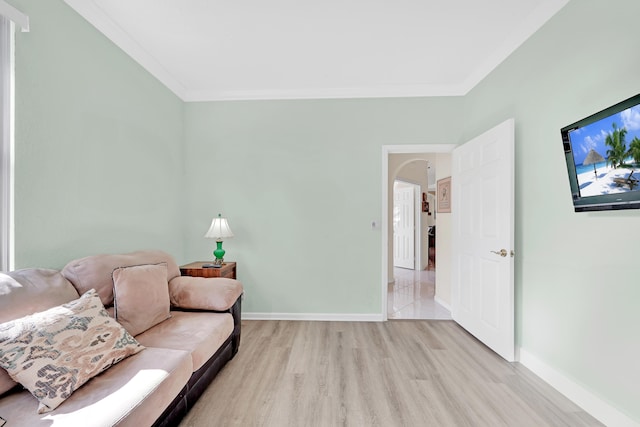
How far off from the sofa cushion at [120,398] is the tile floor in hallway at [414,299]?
8.80 feet

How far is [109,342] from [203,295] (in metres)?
0.84

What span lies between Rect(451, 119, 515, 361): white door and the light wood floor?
0.29 metres

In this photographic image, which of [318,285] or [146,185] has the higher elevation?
[146,185]

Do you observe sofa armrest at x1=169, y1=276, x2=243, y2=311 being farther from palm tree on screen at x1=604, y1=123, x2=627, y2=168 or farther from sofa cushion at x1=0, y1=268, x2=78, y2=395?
palm tree on screen at x1=604, y1=123, x2=627, y2=168

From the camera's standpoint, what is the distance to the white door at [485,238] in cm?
240

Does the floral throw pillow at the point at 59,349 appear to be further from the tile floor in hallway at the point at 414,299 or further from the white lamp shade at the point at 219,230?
the tile floor in hallway at the point at 414,299

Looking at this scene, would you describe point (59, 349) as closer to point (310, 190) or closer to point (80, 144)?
point (80, 144)

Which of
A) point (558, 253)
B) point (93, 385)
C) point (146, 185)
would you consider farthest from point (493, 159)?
point (146, 185)

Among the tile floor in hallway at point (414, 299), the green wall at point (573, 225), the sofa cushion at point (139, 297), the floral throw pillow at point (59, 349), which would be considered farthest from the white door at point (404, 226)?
the floral throw pillow at point (59, 349)

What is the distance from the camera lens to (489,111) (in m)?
2.87

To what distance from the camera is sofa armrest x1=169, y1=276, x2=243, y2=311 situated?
2279 millimetres

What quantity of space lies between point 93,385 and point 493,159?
324 centimetres

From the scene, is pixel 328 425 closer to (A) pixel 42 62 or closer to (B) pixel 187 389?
(B) pixel 187 389

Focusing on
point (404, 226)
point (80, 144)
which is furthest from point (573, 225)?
point (404, 226)
